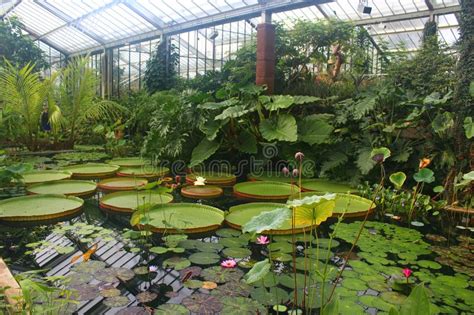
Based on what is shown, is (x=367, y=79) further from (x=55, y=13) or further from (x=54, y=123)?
(x=55, y=13)

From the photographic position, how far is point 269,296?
1.95 meters

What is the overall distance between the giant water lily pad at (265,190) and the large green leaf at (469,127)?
1.78 meters

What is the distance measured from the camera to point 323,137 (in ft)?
16.3

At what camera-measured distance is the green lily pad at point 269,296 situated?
189 cm

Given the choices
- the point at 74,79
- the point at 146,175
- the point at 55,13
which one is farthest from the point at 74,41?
the point at 146,175

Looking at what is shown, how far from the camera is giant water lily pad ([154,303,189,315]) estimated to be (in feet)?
5.82

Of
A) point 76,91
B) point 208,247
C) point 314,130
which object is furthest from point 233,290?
point 76,91

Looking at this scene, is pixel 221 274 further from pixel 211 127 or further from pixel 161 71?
pixel 161 71

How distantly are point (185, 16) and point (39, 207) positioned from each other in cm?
908

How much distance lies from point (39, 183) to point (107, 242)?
→ 2.06m

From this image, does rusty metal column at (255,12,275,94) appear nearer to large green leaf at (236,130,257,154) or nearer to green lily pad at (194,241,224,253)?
→ large green leaf at (236,130,257,154)

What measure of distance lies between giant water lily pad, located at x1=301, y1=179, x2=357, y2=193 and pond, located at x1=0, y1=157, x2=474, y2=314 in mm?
1106

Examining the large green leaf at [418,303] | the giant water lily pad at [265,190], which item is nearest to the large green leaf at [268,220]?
the large green leaf at [418,303]

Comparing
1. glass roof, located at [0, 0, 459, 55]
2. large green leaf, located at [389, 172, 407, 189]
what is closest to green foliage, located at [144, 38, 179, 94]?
glass roof, located at [0, 0, 459, 55]
